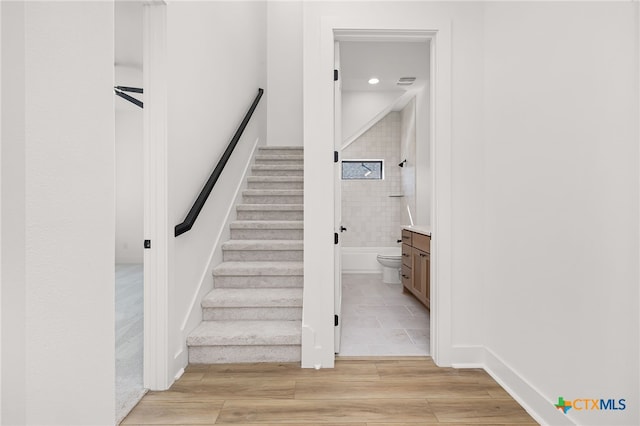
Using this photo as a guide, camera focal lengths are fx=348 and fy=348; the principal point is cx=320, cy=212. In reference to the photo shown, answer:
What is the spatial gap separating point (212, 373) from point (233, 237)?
1433mm

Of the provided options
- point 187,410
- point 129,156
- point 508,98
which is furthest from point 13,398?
point 129,156

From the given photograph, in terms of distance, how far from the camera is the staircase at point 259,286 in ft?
7.95

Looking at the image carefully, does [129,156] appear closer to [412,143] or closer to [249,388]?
[412,143]

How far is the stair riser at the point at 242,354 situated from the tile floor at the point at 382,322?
0.39m

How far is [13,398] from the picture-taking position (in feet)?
2.37

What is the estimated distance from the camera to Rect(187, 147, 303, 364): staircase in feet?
7.95

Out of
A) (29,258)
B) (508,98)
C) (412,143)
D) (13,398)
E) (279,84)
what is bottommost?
(13,398)

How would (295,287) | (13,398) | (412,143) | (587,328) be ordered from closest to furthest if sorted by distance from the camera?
1. (13,398)
2. (587,328)
3. (295,287)
4. (412,143)

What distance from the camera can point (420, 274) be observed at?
3.56 meters

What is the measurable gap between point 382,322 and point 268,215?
158 cm

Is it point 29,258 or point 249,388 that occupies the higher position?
point 29,258

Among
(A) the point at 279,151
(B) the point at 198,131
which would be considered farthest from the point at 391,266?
(B) the point at 198,131

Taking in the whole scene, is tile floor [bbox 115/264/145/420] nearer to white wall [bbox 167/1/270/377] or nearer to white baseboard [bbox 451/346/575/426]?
white wall [bbox 167/1/270/377]

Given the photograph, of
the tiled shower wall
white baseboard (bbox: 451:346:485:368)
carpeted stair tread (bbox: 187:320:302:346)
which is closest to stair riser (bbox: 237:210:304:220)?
carpeted stair tread (bbox: 187:320:302:346)
